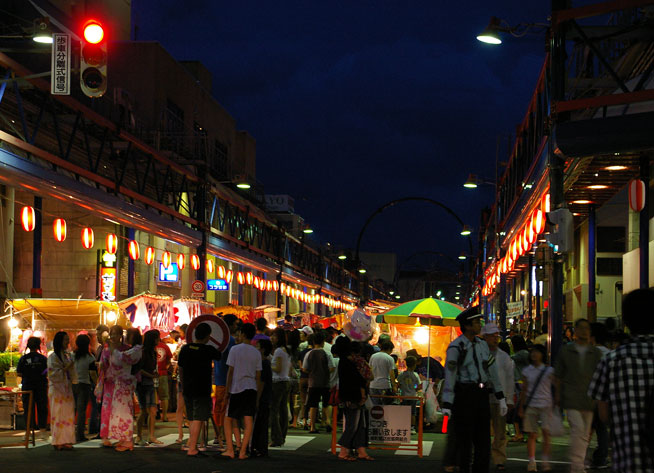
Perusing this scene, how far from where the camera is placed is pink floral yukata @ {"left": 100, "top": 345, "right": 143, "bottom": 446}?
13.9m

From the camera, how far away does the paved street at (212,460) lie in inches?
478

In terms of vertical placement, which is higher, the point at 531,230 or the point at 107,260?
the point at 531,230

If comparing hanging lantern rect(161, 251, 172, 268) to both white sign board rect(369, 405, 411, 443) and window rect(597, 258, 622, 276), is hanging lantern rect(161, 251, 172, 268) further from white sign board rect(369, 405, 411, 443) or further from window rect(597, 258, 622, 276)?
white sign board rect(369, 405, 411, 443)

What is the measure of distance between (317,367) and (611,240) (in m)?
21.1

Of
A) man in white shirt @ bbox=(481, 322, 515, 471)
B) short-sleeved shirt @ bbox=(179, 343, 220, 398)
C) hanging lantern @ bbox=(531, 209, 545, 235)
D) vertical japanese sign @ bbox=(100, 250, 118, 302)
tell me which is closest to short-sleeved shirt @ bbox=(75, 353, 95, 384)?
short-sleeved shirt @ bbox=(179, 343, 220, 398)

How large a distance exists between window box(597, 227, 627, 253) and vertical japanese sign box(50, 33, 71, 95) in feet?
76.0

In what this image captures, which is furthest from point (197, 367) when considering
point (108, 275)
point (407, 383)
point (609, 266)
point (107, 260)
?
point (609, 266)

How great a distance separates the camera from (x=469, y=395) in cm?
993

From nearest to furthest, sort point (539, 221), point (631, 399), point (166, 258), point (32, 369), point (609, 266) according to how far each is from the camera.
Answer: point (631, 399) → point (32, 369) → point (539, 221) → point (166, 258) → point (609, 266)

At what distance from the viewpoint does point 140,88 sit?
42.1 m

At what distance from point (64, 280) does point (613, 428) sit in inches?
1190

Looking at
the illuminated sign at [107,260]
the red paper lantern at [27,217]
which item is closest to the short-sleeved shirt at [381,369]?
the red paper lantern at [27,217]

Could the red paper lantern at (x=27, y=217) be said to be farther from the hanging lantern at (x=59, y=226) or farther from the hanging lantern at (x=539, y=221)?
the hanging lantern at (x=539, y=221)

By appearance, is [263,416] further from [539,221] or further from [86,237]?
[86,237]
